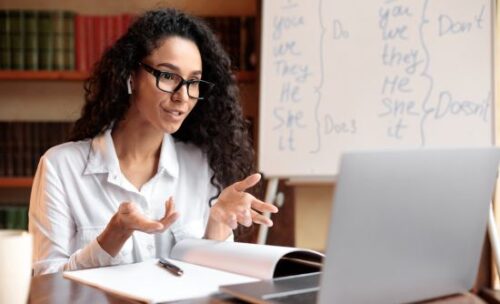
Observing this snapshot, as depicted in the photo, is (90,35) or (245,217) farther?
(90,35)

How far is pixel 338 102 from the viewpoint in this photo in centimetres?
216

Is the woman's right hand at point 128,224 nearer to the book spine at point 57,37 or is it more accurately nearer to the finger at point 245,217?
the finger at point 245,217

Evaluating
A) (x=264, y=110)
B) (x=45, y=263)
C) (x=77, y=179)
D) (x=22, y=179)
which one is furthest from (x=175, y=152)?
(x=22, y=179)

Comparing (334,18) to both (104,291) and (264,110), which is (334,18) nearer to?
(264,110)

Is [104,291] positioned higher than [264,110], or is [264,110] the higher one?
[264,110]

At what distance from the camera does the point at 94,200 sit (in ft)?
4.75

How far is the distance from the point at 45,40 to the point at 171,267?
186 cm

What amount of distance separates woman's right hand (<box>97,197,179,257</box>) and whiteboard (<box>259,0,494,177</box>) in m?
1.10

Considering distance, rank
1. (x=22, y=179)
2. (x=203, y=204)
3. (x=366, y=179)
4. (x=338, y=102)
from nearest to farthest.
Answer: (x=366, y=179) < (x=203, y=204) < (x=338, y=102) < (x=22, y=179)

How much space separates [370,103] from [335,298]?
1.50 m

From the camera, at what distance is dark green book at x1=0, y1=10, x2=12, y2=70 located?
8.50 feet

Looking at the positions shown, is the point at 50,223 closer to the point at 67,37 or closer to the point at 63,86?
the point at 67,37

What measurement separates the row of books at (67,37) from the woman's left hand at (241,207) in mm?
1423

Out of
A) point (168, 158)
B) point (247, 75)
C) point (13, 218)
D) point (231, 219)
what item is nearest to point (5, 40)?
point (13, 218)
